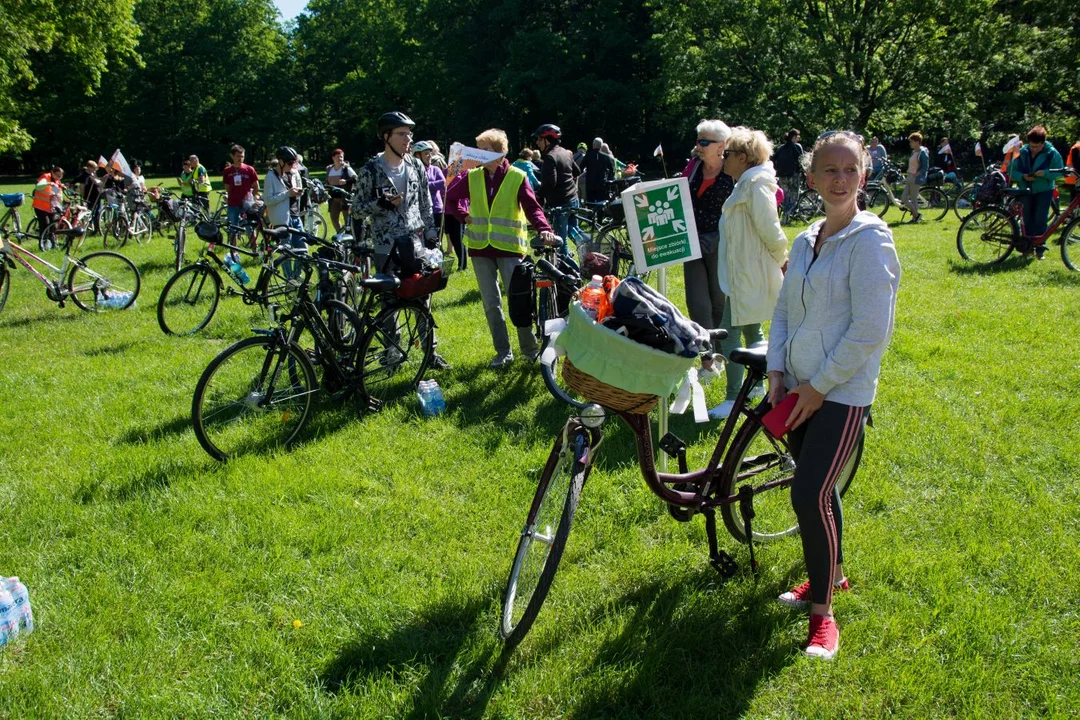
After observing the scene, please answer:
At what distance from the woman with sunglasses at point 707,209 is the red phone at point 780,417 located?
2.45 meters

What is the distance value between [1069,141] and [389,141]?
91.7 feet

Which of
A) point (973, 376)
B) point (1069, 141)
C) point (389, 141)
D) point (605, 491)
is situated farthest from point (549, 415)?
point (1069, 141)

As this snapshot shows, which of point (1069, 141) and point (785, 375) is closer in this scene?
point (785, 375)

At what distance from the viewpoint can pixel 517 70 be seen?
39.2 metres

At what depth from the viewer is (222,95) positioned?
53438 millimetres

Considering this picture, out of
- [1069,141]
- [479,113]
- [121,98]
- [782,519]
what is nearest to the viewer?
[782,519]

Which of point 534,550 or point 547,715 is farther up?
point 534,550

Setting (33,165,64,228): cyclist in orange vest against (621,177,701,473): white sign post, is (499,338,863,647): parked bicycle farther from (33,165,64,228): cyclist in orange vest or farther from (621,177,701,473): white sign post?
(33,165,64,228): cyclist in orange vest

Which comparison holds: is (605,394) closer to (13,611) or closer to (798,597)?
(798,597)

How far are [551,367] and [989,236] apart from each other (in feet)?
25.4

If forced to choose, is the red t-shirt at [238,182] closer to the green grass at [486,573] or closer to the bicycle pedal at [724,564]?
the green grass at [486,573]

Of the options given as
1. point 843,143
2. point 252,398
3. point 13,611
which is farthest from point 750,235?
point 13,611

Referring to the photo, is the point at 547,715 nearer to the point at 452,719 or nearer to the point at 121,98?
the point at 452,719

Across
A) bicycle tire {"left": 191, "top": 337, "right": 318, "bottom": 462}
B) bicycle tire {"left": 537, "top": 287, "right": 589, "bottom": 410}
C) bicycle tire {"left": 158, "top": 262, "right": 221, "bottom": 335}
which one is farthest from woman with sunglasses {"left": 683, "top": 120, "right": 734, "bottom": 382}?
bicycle tire {"left": 158, "top": 262, "right": 221, "bottom": 335}
